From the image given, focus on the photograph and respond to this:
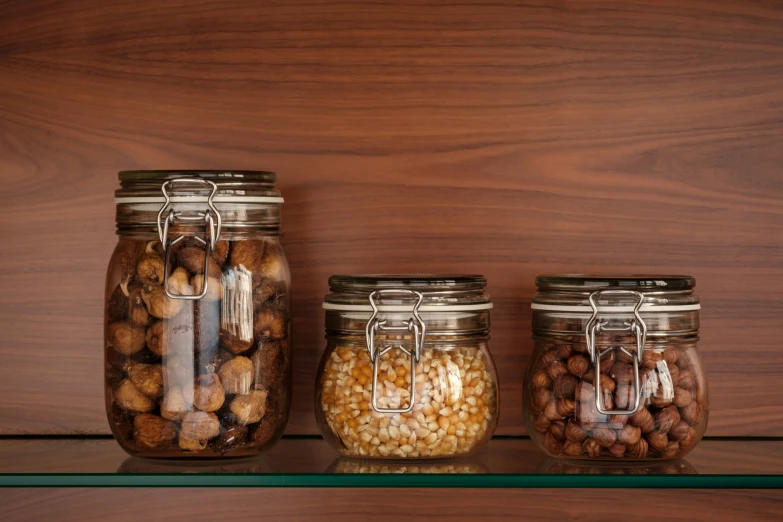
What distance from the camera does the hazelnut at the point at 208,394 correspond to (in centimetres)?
70

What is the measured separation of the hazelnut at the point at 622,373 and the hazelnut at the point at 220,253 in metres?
0.30

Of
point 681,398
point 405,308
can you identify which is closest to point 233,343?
point 405,308

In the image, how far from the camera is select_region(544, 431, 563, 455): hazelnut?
0.73 m

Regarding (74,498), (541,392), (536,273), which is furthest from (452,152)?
(74,498)

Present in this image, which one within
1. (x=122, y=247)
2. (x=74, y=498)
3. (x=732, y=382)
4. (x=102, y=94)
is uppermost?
(x=102, y=94)

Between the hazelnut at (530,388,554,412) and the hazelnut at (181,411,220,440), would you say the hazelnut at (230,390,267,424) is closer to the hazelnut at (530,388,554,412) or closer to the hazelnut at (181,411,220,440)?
the hazelnut at (181,411,220,440)

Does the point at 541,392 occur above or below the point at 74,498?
above

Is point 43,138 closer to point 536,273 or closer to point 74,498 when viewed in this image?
point 74,498

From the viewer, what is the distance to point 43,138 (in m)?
0.86

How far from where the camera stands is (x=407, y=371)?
0.71m

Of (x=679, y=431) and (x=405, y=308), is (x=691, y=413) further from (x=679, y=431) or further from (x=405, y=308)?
(x=405, y=308)

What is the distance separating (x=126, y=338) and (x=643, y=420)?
1.29 feet

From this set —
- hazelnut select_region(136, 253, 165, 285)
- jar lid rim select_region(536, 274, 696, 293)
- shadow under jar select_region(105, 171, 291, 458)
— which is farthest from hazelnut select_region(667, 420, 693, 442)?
hazelnut select_region(136, 253, 165, 285)

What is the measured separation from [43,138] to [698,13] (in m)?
0.60
